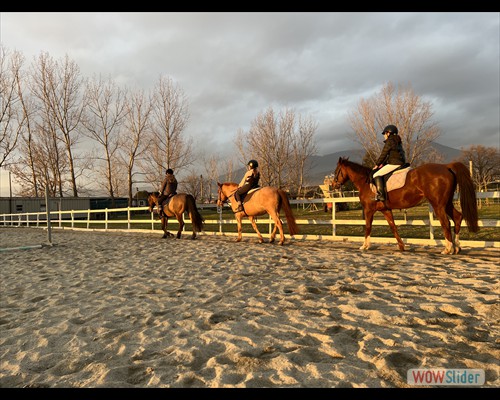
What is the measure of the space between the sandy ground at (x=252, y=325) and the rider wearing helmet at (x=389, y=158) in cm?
183

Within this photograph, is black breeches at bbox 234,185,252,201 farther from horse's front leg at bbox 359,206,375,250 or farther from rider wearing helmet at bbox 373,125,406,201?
Result: rider wearing helmet at bbox 373,125,406,201

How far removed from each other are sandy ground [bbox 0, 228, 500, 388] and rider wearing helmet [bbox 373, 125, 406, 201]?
1.83 meters

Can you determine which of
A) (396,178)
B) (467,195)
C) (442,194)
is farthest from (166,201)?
(467,195)

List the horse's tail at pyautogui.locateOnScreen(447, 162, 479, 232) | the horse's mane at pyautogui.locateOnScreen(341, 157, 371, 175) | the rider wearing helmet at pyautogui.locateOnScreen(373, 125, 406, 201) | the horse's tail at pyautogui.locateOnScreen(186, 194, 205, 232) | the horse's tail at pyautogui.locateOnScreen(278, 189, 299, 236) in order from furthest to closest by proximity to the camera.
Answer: the horse's tail at pyautogui.locateOnScreen(186, 194, 205, 232)
the horse's tail at pyautogui.locateOnScreen(278, 189, 299, 236)
the horse's mane at pyautogui.locateOnScreen(341, 157, 371, 175)
the rider wearing helmet at pyautogui.locateOnScreen(373, 125, 406, 201)
the horse's tail at pyautogui.locateOnScreen(447, 162, 479, 232)

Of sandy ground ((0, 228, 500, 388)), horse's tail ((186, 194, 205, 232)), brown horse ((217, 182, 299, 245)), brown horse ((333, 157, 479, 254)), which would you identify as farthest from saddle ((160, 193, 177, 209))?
brown horse ((333, 157, 479, 254))

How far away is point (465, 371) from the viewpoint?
1.90 metres

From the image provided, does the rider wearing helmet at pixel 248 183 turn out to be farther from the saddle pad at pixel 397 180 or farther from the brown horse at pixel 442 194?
the saddle pad at pixel 397 180

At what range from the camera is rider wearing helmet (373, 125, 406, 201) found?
21.5ft

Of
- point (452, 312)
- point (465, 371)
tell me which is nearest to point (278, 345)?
point (465, 371)

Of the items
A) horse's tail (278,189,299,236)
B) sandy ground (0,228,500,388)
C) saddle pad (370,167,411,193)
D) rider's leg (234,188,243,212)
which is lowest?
sandy ground (0,228,500,388)

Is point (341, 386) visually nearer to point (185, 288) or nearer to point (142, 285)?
point (185, 288)

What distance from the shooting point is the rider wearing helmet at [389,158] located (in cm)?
655

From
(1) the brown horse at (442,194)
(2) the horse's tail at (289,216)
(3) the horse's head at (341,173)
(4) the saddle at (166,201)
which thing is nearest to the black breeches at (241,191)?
(2) the horse's tail at (289,216)

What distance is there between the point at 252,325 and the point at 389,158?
210 inches
